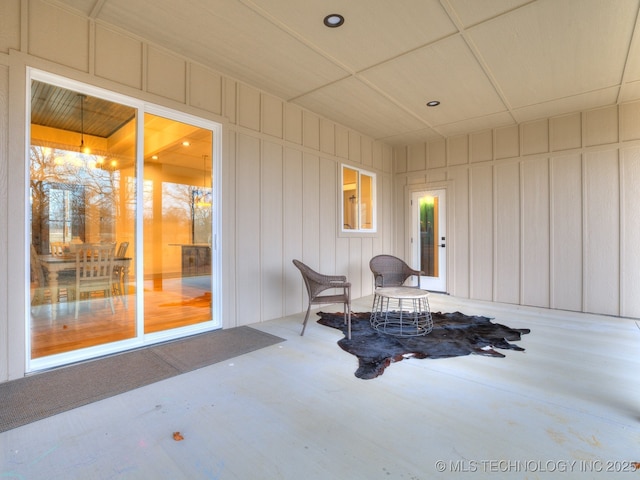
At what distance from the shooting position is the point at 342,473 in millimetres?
1574

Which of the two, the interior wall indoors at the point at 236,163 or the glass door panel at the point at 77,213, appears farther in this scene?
the glass door panel at the point at 77,213

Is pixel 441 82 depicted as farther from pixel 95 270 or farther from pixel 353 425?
pixel 95 270

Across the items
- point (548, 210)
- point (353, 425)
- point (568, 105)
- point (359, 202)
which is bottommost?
point (353, 425)

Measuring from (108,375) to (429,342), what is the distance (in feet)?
9.85

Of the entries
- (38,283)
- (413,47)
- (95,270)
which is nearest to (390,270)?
(413,47)

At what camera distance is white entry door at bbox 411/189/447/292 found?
6410 mm

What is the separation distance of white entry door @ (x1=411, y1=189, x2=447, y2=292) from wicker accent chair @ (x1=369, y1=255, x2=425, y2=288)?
1.49 m

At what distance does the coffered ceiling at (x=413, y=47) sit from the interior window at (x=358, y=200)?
4.69 ft

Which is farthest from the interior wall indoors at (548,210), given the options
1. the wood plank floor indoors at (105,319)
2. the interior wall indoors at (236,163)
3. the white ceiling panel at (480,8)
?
the wood plank floor indoors at (105,319)

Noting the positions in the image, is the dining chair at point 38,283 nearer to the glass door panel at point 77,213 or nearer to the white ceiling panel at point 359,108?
the glass door panel at point 77,213

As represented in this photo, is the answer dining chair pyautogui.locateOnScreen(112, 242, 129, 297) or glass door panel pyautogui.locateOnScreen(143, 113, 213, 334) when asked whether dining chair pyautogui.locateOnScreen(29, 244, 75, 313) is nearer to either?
dining chair pyautogui.locateOnScreen(112, 242, 129, 297)

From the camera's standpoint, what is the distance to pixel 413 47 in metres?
3.39

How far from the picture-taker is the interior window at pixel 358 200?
5.95m

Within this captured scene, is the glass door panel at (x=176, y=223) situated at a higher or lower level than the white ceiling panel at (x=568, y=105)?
lower
